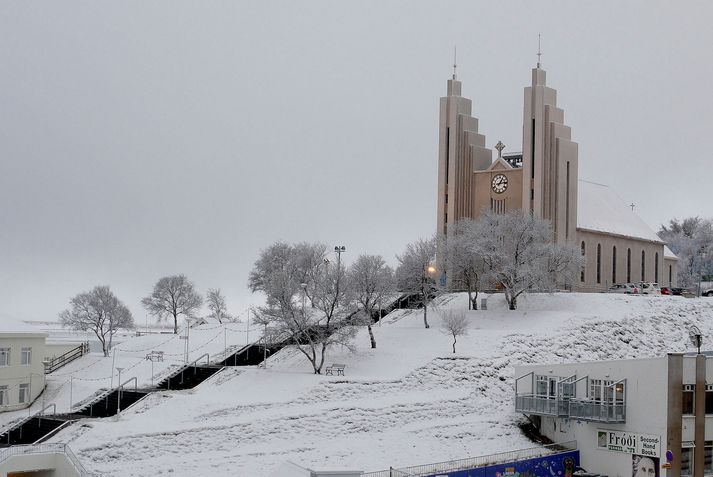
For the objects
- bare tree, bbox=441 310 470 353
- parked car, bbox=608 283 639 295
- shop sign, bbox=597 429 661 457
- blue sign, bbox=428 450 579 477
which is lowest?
blue sign, bbox=428 450 579 477

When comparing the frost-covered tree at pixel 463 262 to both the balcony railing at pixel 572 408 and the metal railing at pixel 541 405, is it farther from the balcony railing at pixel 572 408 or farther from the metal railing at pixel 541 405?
the balcony railing at pixel 572 408

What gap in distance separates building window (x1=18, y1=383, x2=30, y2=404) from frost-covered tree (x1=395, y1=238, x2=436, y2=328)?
1035 inches

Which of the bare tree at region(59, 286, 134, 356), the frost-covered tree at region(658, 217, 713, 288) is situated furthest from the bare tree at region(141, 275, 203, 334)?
the frost-covered tree at region(658, 217, 713, 288)

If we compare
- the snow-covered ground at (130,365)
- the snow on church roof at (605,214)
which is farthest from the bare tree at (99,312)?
the snow on church roof at (605,214)

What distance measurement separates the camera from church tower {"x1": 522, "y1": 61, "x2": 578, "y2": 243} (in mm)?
73500

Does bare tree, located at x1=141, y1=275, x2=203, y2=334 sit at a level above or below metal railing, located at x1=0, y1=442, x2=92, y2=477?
above

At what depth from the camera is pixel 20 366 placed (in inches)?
2109

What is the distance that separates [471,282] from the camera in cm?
7244

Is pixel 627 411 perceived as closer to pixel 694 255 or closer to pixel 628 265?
pixel 628 265

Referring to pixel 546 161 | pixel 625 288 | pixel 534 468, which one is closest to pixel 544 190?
pixel 546 161

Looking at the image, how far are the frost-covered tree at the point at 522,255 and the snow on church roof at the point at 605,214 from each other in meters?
9.86

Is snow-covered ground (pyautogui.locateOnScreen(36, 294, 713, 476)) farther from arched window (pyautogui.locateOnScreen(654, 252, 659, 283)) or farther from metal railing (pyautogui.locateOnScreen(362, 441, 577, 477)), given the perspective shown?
arched window (pyautogui.locateOnScreen(654, 252, 659, 283))

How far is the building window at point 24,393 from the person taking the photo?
5359cm

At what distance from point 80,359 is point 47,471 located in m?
29.2
